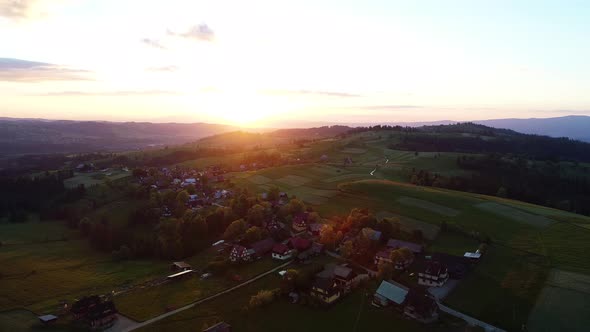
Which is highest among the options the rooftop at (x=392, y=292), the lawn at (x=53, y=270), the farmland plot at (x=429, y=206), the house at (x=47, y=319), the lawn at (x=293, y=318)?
the farmland plot at (x=429, y=206)

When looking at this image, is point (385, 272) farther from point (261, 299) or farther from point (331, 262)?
point (261, 299)

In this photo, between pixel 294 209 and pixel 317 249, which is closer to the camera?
pixel 317 249

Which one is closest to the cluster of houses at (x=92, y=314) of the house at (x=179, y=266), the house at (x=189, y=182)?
the house at (x=179, y=266)

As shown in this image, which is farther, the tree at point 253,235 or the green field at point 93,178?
the green field at point 93,178

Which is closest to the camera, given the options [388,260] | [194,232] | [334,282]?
[334,282]

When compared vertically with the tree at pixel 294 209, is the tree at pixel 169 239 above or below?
below

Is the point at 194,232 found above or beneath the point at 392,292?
beneath

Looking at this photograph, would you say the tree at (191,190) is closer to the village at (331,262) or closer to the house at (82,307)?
the village at (331,262)

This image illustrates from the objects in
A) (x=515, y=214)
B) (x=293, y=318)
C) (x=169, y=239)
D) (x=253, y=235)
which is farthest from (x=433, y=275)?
(x=169, y=239)
